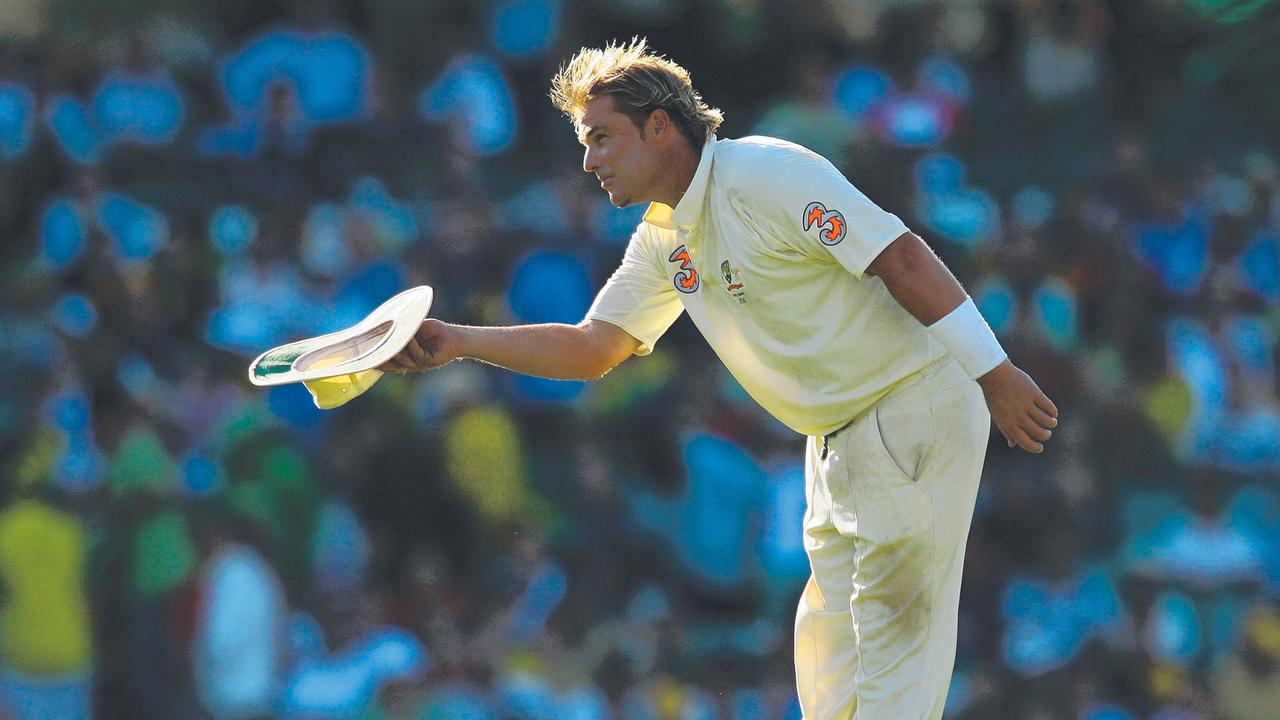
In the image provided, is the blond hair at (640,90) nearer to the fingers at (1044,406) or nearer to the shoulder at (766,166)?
the shoulder at (766,166)

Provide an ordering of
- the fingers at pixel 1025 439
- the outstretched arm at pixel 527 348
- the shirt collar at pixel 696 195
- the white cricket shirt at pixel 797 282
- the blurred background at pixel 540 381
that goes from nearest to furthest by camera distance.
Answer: the fingers at pixel 1025 439, the white cricket shirt at pixel 797 282, the shirt collar at pixel 696 195, the outstretched arm at pixel 527 348, the blurred background at pixel 540 381

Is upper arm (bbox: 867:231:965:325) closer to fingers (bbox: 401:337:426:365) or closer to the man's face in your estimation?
the man's face

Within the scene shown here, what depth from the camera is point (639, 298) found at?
454 centimetres

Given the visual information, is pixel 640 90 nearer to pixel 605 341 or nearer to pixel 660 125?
pixel 660 125

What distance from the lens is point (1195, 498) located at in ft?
27.1

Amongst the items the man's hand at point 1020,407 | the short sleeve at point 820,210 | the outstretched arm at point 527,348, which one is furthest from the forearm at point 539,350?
the man's hand at point 1020,407

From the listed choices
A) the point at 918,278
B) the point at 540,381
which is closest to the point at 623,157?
the point at 918,278

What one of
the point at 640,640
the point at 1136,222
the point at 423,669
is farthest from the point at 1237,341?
the point at 423,669

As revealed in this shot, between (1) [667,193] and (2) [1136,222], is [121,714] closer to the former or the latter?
(1) [667,193]

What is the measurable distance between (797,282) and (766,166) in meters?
0.29

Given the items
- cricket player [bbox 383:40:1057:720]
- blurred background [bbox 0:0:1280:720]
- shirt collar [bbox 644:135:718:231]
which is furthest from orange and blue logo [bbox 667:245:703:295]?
blurred background [bbox 0:0:1280:720]

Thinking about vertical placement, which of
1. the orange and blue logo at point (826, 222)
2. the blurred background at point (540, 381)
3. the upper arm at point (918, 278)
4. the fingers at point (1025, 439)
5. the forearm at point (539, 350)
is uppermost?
the orange and blue logo at point (826, 222)

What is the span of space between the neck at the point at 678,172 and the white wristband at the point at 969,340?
78 cm

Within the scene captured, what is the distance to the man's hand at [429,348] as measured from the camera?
4.21 metres
